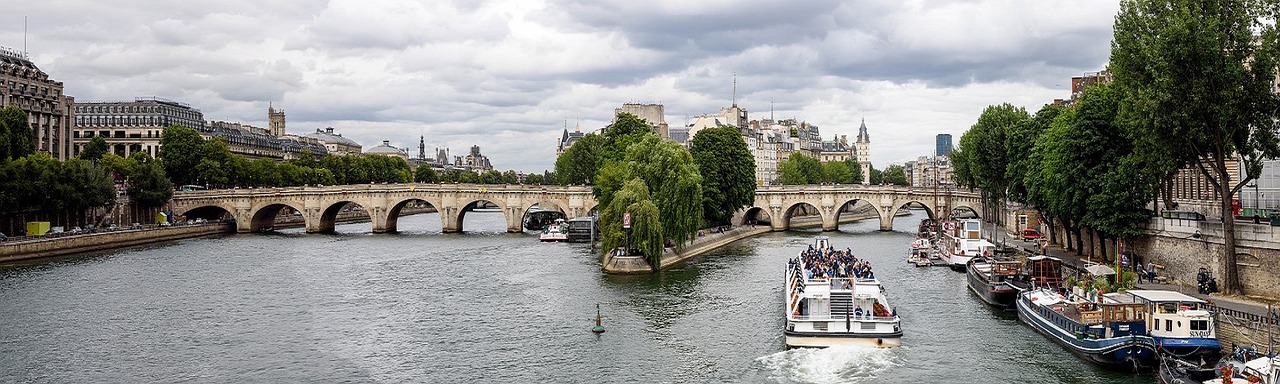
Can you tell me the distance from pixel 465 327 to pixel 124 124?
123015 millimetres

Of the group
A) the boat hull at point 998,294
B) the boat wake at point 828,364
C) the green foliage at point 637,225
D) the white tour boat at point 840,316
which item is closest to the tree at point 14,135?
the green foliage at point 637,225

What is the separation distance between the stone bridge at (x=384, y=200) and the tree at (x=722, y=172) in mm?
16993

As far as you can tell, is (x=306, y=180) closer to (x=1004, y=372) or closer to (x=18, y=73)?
(x=18, y=73)

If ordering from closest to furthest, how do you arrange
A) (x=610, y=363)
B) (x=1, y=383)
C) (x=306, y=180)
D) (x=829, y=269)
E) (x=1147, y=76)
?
(x=1, y=383), (x=610, y=363), (x=1147, y=76), (x=829, y=269), (x=306, y=180)

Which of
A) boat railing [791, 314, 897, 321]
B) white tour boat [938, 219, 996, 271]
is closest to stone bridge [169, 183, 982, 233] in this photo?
white tour boat [938, 219, 996, 271]

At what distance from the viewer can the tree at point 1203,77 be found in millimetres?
36812

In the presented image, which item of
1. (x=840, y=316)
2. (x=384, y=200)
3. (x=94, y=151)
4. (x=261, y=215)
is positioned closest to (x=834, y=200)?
(x=384, y=200)

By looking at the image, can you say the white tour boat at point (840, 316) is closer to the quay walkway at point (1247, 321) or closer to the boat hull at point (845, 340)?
the boat hull at point (845, 340)

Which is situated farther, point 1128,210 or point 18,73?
point 18,73

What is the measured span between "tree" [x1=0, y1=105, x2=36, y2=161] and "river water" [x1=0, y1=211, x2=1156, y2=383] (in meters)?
13.5

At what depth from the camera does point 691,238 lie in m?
72.4

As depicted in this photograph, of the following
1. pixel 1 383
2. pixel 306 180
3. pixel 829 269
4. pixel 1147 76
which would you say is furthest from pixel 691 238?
pixel 306 180

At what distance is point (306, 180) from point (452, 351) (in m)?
112

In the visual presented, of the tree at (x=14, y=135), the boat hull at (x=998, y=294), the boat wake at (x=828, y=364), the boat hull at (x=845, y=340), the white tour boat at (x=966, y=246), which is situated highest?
the tree at (x=14, y=135)
